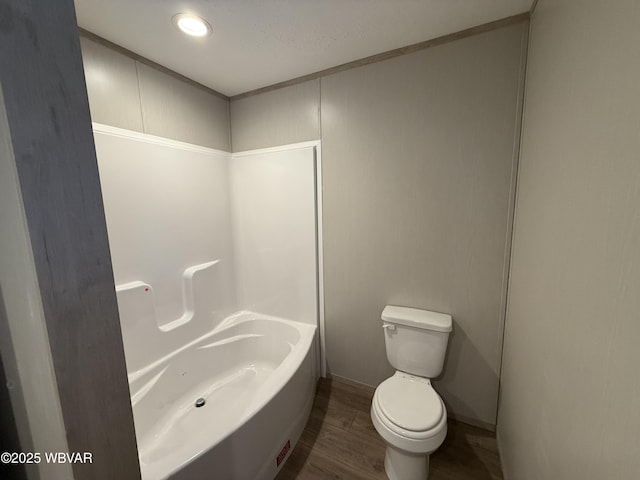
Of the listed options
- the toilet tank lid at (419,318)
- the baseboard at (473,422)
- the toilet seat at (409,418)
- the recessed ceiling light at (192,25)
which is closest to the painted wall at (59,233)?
the recessed ceiling light at (192,25)

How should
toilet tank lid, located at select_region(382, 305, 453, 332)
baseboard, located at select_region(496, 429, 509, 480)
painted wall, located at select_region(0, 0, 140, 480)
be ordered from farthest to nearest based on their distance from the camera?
toilet tank lid, located at select_region(382, 305, 453, 332) → baseboard, located at select_region(496, 429, 509, 480) → painted wall, located at select_region(0, 0, 140, 480)

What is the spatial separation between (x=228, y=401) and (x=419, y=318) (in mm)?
1447

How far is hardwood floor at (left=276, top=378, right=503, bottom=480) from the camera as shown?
1.39m

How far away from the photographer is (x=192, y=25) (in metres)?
1.29

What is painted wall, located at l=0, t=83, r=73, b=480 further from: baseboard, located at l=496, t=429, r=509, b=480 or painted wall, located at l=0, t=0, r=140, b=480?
baseboard, located at l=496, t=429, r=509, b=480

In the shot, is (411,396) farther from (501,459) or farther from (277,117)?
(277,117)

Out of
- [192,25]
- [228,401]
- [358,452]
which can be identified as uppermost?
[192,25]

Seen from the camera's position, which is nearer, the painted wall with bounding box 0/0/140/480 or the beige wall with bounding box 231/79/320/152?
the painted wall with bounding box 0/0/140/480

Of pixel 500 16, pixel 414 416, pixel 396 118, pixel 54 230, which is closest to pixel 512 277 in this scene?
pixel 414 416

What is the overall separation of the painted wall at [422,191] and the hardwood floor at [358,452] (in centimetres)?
18

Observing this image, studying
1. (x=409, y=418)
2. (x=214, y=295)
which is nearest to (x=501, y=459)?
(x=409, y=418)

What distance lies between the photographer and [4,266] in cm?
54

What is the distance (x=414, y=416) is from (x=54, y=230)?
5.08ft

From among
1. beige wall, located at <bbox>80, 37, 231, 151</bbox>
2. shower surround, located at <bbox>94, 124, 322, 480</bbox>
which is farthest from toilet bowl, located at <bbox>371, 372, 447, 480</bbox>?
beige wall, located at <bbox>80, 37, 231, 151</bbox>
